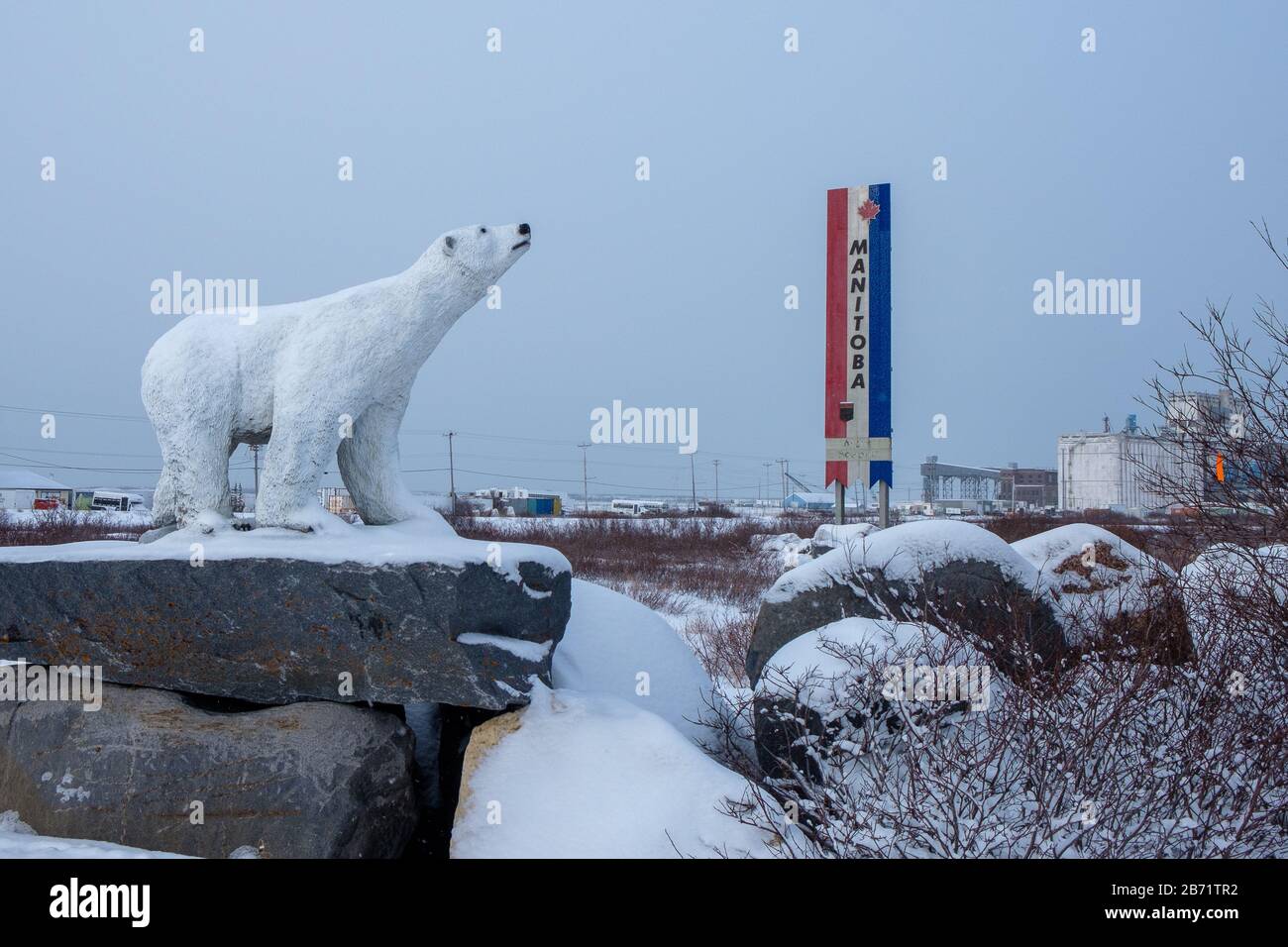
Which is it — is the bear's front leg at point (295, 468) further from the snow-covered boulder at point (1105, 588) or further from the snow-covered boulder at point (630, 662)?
the snow-covered boulder at point (1105, 588)

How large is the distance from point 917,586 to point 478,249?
2.81 metres

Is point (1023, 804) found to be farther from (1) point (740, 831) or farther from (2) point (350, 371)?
(2) point (350, 371)

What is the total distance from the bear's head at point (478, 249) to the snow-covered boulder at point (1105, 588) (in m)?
3.03

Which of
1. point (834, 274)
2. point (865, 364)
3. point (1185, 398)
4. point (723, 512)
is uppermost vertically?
point (834, 274)

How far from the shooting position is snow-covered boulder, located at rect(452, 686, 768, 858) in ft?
9.91

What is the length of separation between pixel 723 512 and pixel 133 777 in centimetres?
2854

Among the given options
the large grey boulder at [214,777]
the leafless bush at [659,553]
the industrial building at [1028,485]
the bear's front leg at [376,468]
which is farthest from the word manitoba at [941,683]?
the industrial building at [1028,485]

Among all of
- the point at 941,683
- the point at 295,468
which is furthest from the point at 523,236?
the point at 941,683

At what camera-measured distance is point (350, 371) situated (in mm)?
3826

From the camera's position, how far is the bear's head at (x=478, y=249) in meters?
3.87

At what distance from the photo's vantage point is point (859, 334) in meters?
9.61

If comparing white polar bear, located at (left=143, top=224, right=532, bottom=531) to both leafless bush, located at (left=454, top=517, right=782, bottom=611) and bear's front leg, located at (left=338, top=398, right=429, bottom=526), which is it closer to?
bear's front leg, located at (left=338, top=398, right=429, bottom=526)

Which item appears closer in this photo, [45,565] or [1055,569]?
[45,565]
